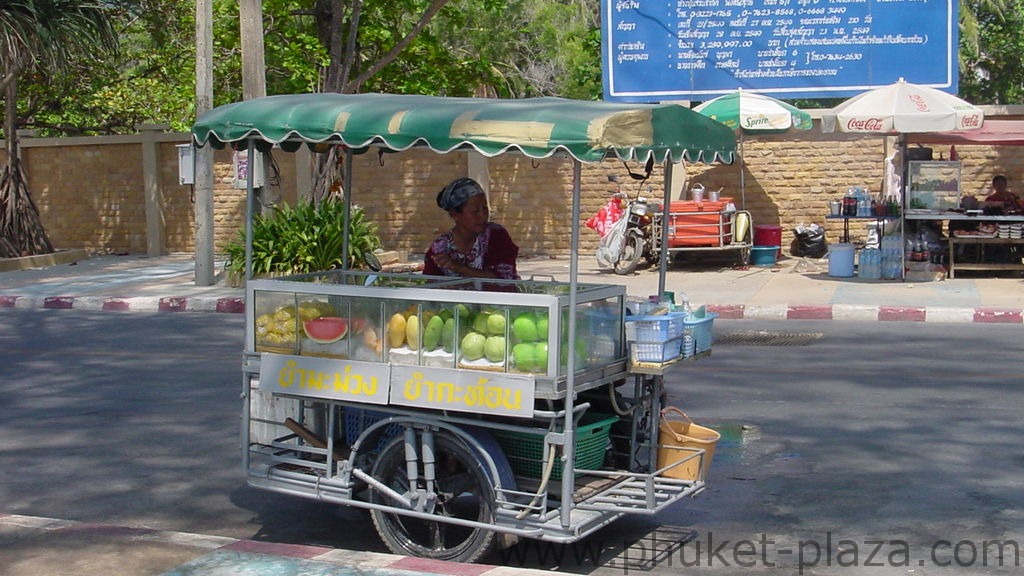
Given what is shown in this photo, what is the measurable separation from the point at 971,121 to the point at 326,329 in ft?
38.5

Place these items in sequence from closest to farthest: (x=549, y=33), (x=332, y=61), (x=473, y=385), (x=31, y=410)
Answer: (x=473, y=385) < (x=31, y=410) < (x=332, y=61) < (x=549, y=33)

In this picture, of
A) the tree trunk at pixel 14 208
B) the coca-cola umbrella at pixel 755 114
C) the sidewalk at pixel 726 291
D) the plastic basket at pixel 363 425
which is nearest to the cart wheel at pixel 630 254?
the sidewalk at pixel 726 291

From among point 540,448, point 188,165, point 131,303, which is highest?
point 188,165

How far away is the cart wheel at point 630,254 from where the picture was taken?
58.8ft

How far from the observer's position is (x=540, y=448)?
221 inches

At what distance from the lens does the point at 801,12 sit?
64.8 feet

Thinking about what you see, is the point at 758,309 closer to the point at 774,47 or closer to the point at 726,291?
the point at 726,291

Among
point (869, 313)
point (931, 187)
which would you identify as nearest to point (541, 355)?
point (869, 313)

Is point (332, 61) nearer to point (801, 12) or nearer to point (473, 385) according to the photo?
point (801, 12)

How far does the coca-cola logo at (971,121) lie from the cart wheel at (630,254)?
4861 mm

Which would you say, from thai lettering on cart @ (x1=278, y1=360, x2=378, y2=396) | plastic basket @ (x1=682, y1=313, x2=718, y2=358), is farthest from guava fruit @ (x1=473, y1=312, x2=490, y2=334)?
plastic basket @ (x1=682, y1=313, x2=718, y2=358)

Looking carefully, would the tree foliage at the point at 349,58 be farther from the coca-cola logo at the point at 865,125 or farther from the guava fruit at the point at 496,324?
the guava fruit at the point at 496,324

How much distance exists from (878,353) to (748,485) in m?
4.75

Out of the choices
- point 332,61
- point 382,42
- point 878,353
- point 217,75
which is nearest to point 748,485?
point 878,353
